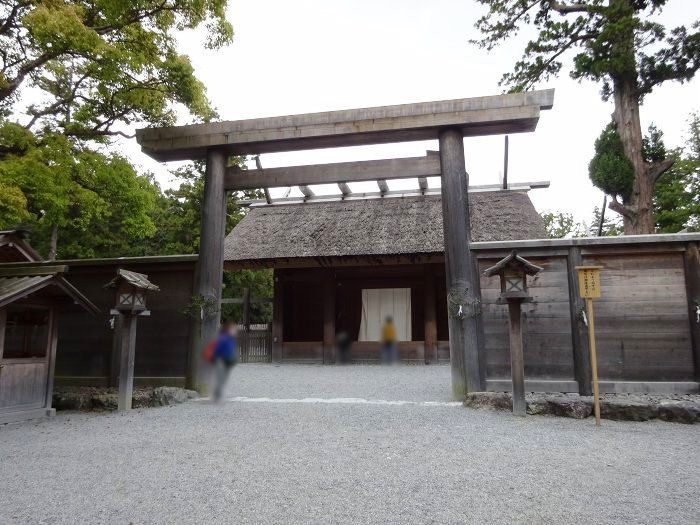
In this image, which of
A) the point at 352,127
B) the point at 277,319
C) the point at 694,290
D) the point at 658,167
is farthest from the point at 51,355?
the point at 658,167

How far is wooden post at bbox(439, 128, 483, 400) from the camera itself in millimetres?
5941

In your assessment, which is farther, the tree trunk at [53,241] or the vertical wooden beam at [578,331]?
the tree trunk at [53,241]

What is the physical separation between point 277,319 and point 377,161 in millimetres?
8610

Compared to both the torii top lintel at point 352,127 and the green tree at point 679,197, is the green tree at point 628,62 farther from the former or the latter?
the green tree at point 679,197

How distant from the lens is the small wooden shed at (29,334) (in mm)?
5516

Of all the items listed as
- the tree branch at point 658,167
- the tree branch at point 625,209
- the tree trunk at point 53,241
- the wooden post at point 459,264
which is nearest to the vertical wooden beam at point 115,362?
the wooden post at point 459,264

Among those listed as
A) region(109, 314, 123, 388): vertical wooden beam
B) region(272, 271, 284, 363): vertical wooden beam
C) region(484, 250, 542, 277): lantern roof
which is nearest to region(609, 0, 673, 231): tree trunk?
region(484, 250, 542, 277): lantern roof

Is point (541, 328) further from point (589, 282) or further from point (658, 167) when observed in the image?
point (658, 167)

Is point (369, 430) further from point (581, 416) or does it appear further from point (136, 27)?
point (136, 27)

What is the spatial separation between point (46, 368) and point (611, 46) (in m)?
12.1

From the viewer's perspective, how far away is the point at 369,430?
15.3 feet

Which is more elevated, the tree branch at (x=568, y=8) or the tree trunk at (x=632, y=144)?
the tree branch at (x=568, y=8)

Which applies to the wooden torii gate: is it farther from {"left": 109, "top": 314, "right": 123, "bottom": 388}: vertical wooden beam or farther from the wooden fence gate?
the wooden fence gate

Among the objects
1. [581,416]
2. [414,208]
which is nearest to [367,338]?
[414,208]
